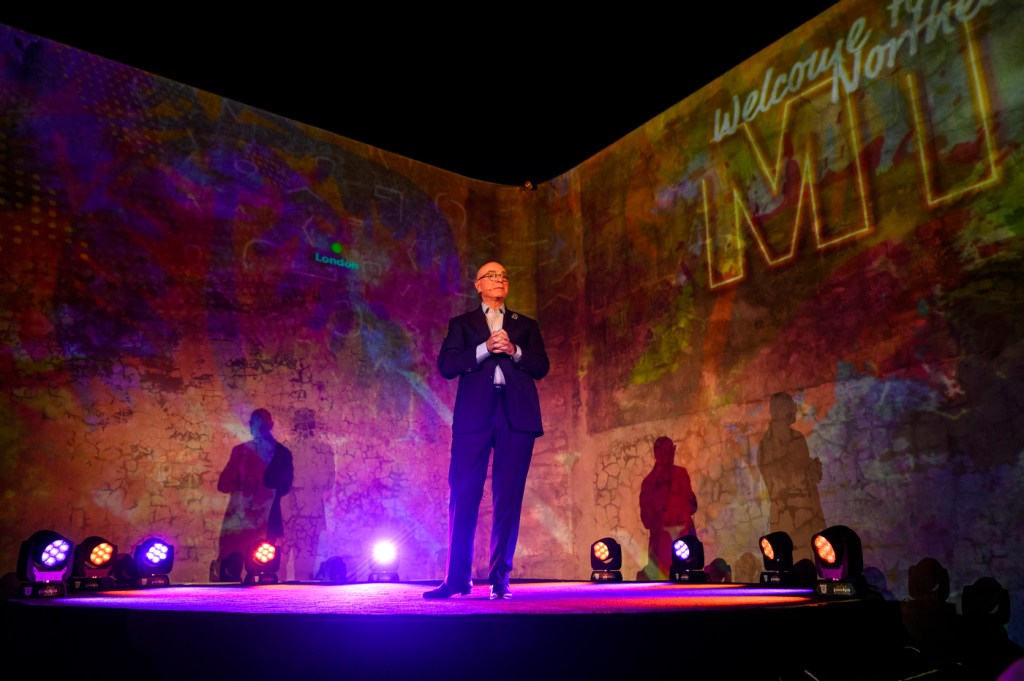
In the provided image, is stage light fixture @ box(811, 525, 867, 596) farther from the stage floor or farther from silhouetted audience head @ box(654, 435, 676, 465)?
silhouetted audience head @ box(654, 435, 676, 465)

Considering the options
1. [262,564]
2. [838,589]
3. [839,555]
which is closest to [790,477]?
[839,555]

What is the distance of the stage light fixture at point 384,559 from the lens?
24.0 feet

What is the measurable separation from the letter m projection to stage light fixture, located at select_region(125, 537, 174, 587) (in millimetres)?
5247

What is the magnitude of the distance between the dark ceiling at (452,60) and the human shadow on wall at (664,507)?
364 centimetres

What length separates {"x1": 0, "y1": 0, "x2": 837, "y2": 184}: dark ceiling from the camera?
650 centimetres

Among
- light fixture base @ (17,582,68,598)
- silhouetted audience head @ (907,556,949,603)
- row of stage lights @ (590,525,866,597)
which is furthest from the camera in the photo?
silhouetted audience head @ (907,556,949,603)

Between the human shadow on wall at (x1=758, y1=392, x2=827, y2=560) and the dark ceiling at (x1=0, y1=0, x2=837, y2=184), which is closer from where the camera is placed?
the human shadow on wall at (x1=758, y1=392, x2=827, y2=560)

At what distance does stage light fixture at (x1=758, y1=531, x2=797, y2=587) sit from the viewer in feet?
14.8

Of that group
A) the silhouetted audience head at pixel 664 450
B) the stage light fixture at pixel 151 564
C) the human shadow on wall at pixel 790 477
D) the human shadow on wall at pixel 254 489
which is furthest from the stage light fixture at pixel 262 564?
the human shadow on wall at pixel 790 477

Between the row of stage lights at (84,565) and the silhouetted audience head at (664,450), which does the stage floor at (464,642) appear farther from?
the silhouetted audience head at (664,450)

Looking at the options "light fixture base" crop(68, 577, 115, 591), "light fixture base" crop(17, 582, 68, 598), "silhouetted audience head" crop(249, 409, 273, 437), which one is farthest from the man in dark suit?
"silhouetted audience head" crop(249, 409, 273, 437)

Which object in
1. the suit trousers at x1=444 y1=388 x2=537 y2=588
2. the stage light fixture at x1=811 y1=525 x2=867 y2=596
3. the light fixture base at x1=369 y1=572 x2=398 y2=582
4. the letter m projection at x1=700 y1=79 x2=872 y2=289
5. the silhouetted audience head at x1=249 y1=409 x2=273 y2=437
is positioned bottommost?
the light fixture base at x1=369 y1=572 x2=398 y2=582

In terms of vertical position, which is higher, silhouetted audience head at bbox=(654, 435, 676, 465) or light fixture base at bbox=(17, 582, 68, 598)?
silhouetted audience head at bbox=(654, 435, 676, 465)

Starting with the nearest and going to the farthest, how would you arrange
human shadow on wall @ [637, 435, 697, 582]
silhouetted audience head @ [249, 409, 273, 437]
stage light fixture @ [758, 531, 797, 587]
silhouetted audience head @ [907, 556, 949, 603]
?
stage light fixture @ [758, 531, 797, 587]
silhouetted audience head @ [907, 556, 949, 603]
human shadow on wall @ [637, 435, 697, 582]
silhouetted audience head @ [249, 409, 273, 437]
